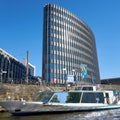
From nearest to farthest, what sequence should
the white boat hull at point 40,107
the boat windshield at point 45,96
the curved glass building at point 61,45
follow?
the white boat hull at point 40,107, the boat windshield at point 45,96, the curved glass building at point 61,45

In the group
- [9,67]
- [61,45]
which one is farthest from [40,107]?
[9,67]

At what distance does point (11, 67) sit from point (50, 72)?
21.8m

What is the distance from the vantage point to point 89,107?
26.6 m

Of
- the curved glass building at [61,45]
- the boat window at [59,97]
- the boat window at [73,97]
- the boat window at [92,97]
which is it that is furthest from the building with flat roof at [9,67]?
the boat window at [92,97]

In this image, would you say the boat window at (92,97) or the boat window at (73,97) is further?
the boat window at (92,97)

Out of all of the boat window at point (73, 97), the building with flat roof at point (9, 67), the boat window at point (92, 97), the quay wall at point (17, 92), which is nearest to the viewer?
the boat window at point (73, 97)

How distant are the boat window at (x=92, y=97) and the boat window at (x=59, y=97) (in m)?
2.21

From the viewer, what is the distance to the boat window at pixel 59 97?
27041mm

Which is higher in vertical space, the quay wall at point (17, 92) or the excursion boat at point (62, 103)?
the quay wall at point (17, 92)

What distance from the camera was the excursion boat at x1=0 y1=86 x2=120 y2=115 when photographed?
24.6 m

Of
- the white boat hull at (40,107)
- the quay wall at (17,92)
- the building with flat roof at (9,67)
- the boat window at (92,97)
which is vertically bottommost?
the white boat hull at (40,107)

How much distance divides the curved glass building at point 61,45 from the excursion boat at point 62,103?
57.6 m

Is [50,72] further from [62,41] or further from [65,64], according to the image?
[62,41]

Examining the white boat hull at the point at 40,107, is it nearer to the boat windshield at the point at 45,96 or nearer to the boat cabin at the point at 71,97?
the boat cabin at the point at 71,97
